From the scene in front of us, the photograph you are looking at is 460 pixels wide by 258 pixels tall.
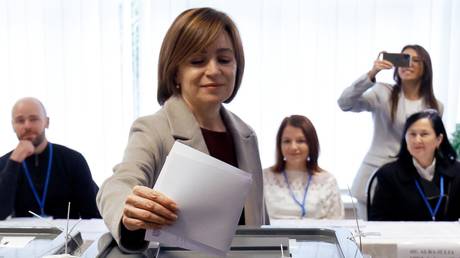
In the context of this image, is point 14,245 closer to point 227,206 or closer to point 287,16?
point 227,206

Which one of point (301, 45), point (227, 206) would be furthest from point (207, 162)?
point (301, 45)

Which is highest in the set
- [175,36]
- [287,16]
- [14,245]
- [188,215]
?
[287,16]

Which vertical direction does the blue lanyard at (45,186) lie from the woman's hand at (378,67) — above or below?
below

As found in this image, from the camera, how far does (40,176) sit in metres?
2.60

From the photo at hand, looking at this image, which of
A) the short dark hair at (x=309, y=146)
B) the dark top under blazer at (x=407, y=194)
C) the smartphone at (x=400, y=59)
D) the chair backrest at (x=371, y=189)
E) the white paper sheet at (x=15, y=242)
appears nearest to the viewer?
the white paper sheet at (x=15, y=242)

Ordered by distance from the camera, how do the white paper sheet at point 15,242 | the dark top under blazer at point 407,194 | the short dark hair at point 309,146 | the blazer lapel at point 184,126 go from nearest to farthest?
the white paper sheet at point 15,242, the blazer lapel at point 184,126, the dark top under blazer at point 407,194, the short dark hair at point 309,146

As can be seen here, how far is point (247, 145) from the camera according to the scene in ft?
4.11

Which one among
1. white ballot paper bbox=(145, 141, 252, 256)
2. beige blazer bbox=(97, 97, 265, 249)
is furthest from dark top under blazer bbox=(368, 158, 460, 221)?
white ballot paper bbox=(145, 141, 252, 256)

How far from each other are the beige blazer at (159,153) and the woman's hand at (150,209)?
81 mm

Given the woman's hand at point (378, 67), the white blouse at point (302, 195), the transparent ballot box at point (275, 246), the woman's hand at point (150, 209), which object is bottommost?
the white blouse at point (302, 195)

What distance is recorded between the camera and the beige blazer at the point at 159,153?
927 mm

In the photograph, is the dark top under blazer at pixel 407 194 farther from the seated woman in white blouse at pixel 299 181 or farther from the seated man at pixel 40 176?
the seated man at pixel 40 176

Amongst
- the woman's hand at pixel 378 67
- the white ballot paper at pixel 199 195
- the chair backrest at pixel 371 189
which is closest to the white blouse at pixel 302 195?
the chair backrest at pixel 371 189

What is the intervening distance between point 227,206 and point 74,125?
10.6 feet
